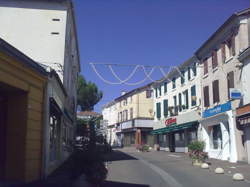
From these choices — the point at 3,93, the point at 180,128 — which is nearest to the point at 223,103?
the point at 180,128

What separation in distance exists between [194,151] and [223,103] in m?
5.25

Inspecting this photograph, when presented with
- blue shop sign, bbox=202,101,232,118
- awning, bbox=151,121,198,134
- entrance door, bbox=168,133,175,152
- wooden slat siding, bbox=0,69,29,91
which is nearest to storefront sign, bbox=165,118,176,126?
awning, bbox=151,121,198,134

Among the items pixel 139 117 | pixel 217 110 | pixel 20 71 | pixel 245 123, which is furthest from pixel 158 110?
pixel 20 71

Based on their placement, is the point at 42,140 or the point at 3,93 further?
the point at 42,140

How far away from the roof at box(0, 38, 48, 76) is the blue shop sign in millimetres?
13740

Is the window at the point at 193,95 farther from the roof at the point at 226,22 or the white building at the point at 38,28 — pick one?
the white building at the point at 38,28

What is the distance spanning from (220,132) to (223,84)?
150 inches

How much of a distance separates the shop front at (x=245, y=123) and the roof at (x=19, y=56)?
11998 millimetres

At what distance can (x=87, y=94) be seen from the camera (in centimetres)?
4916

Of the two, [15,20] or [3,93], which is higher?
[15,20]

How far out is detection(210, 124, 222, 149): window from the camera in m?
24.2

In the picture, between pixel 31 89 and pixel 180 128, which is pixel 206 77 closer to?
pixel 180 128

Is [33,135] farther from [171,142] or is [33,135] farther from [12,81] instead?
[171,142]

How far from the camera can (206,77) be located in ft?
85.4
